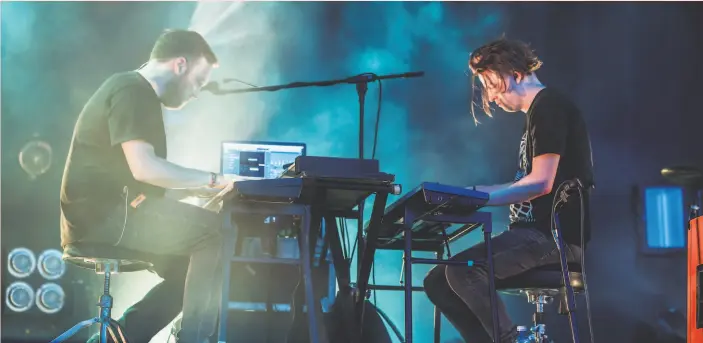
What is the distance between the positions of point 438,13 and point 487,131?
798 millimetres

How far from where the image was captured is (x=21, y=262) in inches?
153

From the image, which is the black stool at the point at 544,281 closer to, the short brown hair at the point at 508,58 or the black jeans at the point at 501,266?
the black jeans at the point at 501,266

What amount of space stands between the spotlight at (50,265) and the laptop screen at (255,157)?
3.63ft

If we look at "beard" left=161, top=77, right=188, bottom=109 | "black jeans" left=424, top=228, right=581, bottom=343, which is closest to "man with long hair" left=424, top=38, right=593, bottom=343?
"black jeans" left=424, top=228, right=581, bottom=343

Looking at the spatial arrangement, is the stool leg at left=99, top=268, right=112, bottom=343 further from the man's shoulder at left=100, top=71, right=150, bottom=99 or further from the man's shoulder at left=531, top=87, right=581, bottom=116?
the man's shoulder at left=531, top=87, right=581, bottom=116

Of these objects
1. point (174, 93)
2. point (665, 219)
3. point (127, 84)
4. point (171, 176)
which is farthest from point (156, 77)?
point (665, 219)

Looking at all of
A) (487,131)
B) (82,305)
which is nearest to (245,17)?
(487,131)

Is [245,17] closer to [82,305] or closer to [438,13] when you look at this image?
[438,13]

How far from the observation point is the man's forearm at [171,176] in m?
2.54

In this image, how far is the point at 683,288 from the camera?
4.33 metres

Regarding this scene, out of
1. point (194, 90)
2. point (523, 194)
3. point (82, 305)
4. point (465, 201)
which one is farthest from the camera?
point (82, 305)

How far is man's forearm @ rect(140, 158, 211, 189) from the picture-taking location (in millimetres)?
2535

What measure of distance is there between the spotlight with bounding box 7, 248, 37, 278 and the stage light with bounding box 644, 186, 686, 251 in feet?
12.0

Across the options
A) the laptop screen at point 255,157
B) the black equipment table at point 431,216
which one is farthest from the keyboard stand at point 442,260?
the laptop screen at point 255,157
